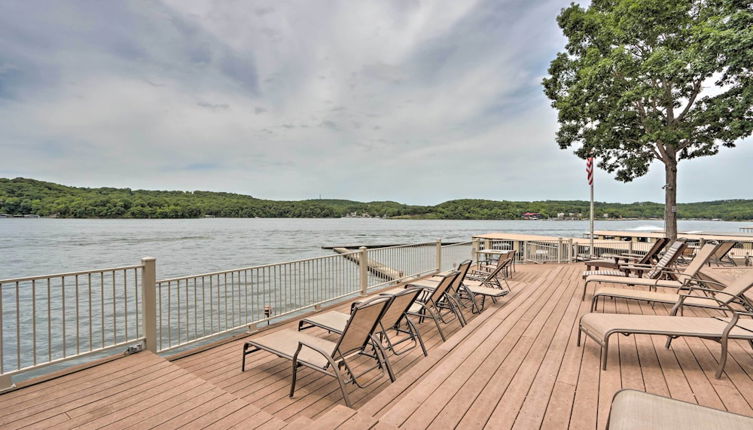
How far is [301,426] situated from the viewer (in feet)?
6.57

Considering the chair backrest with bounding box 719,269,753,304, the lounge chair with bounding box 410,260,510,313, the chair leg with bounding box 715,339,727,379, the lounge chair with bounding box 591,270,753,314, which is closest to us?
the chair leg with bounding box 715,339,727,379

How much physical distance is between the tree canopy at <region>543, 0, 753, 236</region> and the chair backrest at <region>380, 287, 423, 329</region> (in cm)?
1143

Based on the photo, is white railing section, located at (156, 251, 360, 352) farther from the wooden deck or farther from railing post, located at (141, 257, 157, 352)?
the wooden deck

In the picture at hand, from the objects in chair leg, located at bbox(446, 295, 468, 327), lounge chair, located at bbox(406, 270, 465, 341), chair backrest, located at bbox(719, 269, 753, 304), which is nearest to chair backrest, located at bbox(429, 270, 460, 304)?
lounge chair, located at bbox(406, 270, 465, 341)

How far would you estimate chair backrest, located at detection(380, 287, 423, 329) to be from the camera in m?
3.32

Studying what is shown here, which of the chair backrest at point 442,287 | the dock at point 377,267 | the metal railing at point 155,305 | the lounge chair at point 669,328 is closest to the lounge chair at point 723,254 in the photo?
the metal railing at point 155,305

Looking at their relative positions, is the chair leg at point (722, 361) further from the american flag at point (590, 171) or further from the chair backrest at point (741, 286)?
the american flag at point (590, 171)

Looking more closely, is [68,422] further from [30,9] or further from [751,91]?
[30,9]

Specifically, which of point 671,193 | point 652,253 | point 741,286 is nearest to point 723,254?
point 652,253

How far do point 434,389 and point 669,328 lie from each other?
1986 millimetres

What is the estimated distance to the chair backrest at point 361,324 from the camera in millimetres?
2918

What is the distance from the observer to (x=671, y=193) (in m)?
12.3

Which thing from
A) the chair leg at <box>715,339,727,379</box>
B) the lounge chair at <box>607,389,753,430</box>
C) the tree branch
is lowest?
the chair leg at <box>715,339,727,379</box>

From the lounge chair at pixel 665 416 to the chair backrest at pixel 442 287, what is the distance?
305 cm
